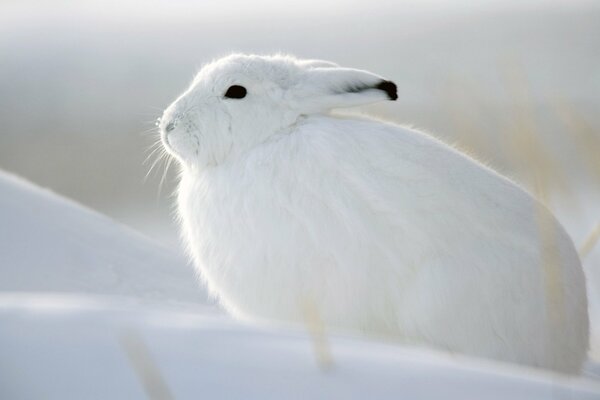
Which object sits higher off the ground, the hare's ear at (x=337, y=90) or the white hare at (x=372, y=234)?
the hare's ear at (x=337, y=90)

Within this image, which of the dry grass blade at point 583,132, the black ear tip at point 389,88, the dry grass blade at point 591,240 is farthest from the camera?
the black ear tip at point 389,88

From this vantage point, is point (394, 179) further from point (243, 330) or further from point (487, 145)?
point (243, 330)

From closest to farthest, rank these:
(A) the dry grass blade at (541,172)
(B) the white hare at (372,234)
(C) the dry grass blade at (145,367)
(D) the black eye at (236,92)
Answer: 1. (C) the dry grass blade at (145,367)
2. (A) the dry grass blade at (541,172)
3. (B) the white hare at (372,234)
4. (D) the black eye at (236,92)

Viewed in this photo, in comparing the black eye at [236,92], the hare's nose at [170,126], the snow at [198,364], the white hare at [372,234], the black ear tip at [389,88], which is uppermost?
the black ear tip at [389,88]

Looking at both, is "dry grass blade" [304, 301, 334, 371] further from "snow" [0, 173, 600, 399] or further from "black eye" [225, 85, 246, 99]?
"black eye" [225, 85, 246, 99]

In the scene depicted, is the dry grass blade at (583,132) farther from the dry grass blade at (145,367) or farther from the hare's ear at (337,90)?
the dry grass blade at (145,367)

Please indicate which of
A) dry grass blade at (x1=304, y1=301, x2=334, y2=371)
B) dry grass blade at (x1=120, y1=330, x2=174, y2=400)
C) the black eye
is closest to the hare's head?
the black eye

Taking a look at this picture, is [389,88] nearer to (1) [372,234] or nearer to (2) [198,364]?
(1) [372,234]

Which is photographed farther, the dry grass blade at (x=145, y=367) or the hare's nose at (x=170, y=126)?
the hare's nose at (x=170, y=126)

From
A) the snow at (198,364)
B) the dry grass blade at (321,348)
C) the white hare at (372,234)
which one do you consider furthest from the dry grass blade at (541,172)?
the dry grass blade at (321,348)
